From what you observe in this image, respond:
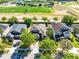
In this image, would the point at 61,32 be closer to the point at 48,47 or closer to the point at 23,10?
the point at 48,47

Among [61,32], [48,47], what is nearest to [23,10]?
[61,32]

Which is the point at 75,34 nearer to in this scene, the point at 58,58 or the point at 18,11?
the point at 58,58

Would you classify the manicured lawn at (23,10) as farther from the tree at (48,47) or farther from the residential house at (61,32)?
the tree at (48,47)

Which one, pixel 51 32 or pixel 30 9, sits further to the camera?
pixel 30 9

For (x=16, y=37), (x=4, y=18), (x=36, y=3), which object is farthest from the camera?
(x=36, y=3)

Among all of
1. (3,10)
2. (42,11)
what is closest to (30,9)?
(42,11)

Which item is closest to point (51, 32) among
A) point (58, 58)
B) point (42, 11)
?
point (58, 58)

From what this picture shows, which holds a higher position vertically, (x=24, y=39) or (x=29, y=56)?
(x=24, y=39)

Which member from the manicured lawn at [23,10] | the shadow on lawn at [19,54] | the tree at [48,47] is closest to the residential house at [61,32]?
the tree at [48,47]

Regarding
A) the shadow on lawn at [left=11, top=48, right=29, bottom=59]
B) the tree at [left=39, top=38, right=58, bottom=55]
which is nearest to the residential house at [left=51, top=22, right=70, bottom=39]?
the tree at [left=39, top=38, right=58, bottom=55]

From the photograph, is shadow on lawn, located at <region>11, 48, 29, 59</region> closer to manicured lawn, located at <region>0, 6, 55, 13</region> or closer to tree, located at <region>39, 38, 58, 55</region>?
tree, located at <region>39, 38, 58, 55</region>

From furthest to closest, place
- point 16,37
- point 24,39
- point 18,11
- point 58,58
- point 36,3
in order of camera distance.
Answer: point 36,3 < point 18,11 < point 16,37 < point 24,39 < point 58,58
